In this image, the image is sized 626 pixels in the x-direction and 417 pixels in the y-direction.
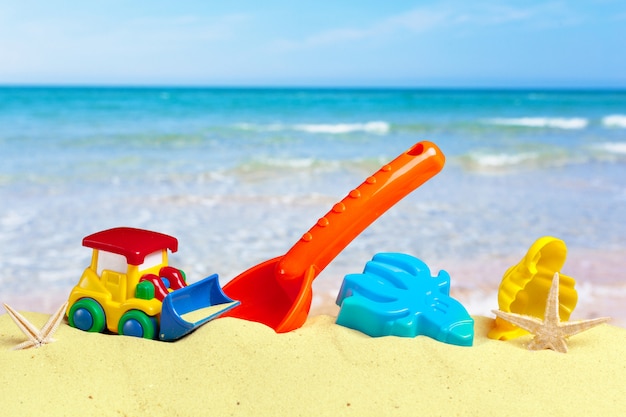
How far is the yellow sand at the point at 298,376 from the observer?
1.77 m

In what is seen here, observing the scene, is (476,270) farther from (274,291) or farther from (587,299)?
(274,291)

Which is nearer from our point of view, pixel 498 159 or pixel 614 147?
pixel 498 159

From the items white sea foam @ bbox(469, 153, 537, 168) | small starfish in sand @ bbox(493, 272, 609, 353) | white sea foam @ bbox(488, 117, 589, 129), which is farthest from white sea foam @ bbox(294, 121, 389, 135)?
small starfish in sand @ bbox(493, 272, 609, 353)

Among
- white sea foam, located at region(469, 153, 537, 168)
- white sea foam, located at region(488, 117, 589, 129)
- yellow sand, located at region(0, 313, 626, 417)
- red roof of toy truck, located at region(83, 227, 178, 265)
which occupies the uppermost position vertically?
red roof of toy truck, located at region(83, 227, 178, 265)

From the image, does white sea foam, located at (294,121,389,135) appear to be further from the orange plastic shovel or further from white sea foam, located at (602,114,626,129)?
the orange plastic shovel

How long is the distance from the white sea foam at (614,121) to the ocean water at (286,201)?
5.44 m

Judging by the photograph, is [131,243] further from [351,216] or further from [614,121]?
[614,121]

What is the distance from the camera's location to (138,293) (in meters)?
2.16

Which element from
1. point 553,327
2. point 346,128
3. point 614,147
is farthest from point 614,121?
point 553,327

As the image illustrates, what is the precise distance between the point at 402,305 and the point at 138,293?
2.82 feet

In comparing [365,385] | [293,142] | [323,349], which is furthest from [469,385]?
[293,142]

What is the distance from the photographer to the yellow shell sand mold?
2328 mm

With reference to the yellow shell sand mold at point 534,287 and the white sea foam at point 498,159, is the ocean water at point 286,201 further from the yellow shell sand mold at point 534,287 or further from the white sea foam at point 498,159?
the yellow shell sand mold at point 534,287

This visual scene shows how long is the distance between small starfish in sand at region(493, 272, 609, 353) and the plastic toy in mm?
999
